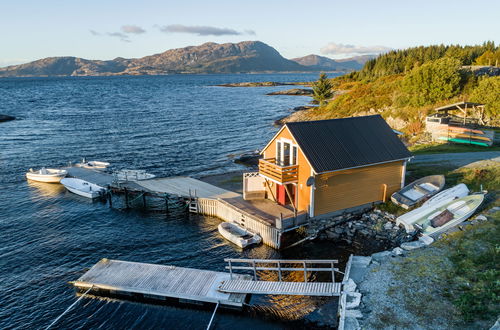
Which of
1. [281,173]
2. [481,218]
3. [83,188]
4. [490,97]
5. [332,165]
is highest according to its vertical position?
[490,97]

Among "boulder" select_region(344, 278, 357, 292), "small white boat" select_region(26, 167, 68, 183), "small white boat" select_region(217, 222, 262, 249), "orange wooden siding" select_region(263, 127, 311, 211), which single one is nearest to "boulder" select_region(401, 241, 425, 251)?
"boulder" select_region(344, 278, 357, 292)

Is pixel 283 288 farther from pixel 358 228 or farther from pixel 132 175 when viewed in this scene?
pixel 132 175

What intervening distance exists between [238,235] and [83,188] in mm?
20616

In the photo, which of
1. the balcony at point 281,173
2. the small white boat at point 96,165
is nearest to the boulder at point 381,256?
the balcony at point 281,173

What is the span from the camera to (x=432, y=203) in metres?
26.6

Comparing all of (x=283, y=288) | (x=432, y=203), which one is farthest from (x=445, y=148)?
(x=283, y=288)

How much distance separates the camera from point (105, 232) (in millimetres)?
30047

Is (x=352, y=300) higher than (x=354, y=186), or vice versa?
(x=354, y=186)

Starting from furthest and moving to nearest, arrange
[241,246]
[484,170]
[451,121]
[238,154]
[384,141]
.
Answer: [238,154], [451,121], [484,170], [384,141], [241,246]

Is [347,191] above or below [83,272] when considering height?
above

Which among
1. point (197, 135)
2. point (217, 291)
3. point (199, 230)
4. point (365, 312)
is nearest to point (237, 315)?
point (217, 291)

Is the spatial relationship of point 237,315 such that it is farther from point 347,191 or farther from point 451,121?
point 451,121

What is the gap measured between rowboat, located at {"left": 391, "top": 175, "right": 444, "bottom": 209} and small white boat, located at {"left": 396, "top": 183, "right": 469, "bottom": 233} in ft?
2.57

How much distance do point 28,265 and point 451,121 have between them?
4973 cm
